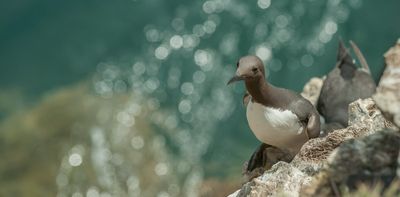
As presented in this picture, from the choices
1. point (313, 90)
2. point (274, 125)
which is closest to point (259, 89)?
point (274, 125)

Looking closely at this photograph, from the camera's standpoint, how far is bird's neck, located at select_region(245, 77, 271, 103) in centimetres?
876

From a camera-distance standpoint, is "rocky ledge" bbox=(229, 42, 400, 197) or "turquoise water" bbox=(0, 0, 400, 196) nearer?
"rocky ledge" bbox=(229, 42, 400, 197)

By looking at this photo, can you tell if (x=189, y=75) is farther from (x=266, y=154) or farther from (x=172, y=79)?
(x=266, y=154)

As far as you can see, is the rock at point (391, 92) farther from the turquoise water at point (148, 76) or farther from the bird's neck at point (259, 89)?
the turquoise water at point (148, 76)

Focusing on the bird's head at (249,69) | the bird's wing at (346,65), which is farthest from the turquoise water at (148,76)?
the bird's head at (249,69)

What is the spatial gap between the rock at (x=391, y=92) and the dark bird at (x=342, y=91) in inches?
165

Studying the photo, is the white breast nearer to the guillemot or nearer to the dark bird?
the guillemot

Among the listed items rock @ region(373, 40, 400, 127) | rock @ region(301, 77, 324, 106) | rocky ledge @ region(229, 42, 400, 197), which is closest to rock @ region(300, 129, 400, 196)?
rocky ledge @ region(229, 42, 400, 197)

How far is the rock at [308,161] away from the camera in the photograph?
7102 mm

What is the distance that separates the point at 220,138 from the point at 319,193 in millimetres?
14552

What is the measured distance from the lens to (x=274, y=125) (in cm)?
871

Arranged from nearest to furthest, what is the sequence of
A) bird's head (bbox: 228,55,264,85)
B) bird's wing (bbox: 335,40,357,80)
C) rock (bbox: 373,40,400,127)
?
1. rock (bbox: 373,40,400,127)
2. bird's head (bbox: 228,55,264,85)
3. bird's wing (bbox: 335,40,357,80)

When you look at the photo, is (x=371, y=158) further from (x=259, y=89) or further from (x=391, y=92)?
(x=259, y=89)

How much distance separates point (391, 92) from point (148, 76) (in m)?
17.0
